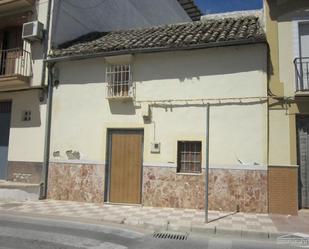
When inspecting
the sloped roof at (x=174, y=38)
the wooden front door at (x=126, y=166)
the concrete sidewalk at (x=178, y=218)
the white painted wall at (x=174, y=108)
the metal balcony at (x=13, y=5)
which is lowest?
the concrete sidewalk at (x=178, y=218)

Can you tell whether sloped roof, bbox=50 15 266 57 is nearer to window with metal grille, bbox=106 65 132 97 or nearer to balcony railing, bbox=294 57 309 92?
window with metal grille, bbox=106 65 132 97

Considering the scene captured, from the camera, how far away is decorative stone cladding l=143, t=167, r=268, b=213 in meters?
10.8

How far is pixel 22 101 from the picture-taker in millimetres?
14469

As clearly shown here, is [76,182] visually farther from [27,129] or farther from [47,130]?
[27,129]

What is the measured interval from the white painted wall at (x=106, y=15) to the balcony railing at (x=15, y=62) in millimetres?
1301

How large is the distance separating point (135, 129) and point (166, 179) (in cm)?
193

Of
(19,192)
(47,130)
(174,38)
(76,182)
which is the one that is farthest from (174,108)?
(19,192)

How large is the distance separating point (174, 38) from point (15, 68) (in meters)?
6.49

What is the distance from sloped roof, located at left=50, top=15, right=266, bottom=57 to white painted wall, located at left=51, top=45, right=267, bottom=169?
33 cm

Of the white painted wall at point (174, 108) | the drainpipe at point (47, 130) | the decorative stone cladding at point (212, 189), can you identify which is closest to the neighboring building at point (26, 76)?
the drainpipe at point (47, 130)

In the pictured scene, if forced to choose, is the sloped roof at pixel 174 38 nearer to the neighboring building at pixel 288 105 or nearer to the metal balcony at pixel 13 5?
the neighboring building at pixel 288 105

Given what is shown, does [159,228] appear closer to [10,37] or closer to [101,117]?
[101,117]

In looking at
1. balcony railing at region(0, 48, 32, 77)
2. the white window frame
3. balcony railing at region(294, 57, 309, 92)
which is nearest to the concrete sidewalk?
balcony railing at region(294, 57, 309, 92)

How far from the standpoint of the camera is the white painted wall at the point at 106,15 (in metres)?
14.8
